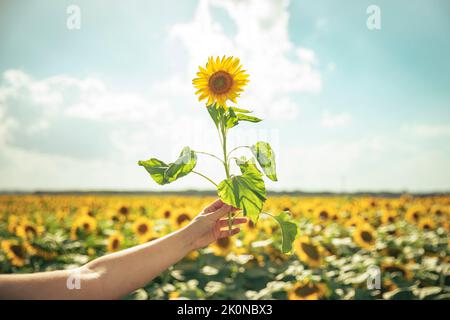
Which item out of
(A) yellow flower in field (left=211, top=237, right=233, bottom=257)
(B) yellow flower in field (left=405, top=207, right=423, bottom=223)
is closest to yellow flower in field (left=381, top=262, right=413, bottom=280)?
(A) yellow flower in field (left=211, top=237, right=233, bottom=257)

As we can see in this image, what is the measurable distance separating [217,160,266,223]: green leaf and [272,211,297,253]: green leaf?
238mm

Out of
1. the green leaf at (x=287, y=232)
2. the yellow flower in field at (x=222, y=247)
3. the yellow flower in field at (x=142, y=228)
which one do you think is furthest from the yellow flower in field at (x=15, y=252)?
the green leaf at (x=287, y=232)

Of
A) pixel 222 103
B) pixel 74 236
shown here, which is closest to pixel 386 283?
pixel 222 103

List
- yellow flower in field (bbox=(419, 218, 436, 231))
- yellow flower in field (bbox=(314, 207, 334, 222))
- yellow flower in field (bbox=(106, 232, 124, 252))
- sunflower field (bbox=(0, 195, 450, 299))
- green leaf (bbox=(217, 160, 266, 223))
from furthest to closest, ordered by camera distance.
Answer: yellow flower in field (bbox=(419, 218, 436, 231)) < yellow flower in field (bbox=(314, 207, 334, 222)) < yellow flower in field (bbox=(106, 232, 124, 252)) < sunflower field (bbox=(0, 195, 450, 299)) < green leaf (bbox=(217, 160, 266, 223))

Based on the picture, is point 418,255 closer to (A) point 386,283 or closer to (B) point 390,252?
(B) point 390,252

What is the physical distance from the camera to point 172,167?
57.9 inches

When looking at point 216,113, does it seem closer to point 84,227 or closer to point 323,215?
point 84,227

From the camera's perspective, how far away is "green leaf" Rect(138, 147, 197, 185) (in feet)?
4.83

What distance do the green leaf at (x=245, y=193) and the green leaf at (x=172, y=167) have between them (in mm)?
147

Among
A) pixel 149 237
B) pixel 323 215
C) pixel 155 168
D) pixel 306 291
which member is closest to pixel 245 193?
pixel 155 168

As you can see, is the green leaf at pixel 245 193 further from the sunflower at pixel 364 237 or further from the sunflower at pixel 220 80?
the sunflower at pixel 364 237

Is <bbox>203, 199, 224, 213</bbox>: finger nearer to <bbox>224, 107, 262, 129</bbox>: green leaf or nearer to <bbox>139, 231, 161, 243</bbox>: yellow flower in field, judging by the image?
<bbox>224, 107, 262, 129</bbox>: green leaf
